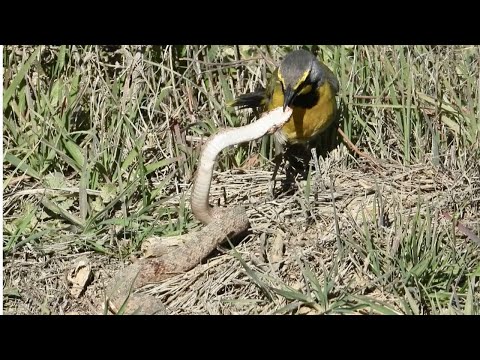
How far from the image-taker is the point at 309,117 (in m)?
5.27

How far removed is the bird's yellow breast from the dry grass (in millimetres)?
236

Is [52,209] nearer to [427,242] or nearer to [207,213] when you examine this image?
[207,213]

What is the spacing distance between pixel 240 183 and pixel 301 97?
0.69 metres

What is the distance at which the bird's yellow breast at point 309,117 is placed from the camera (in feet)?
17.3

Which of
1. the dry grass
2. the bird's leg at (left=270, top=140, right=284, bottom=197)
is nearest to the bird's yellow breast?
the bird's leg at (left=270, top=140, right=284, bottom=197)

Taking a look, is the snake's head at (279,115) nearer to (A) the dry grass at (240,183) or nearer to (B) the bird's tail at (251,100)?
(A) the dry grass at (240,183)

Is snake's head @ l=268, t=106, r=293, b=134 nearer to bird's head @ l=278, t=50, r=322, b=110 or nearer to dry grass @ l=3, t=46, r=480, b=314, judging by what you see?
bird's head @ l=278, t=50, r=322, b=110

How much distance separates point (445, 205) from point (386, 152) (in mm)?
738

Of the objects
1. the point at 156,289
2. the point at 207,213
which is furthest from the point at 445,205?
the point at 156,289

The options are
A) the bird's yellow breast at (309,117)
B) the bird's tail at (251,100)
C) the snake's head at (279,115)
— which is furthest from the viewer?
the bird's tail at (251,100)

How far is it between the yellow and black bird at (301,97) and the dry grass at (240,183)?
0.61 ft

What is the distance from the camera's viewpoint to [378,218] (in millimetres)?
4672

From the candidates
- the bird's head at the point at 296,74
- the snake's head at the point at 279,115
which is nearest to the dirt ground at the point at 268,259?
the snake's head at the point at 279,115

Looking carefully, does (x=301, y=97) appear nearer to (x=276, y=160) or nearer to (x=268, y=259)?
(x=276, y=160)
